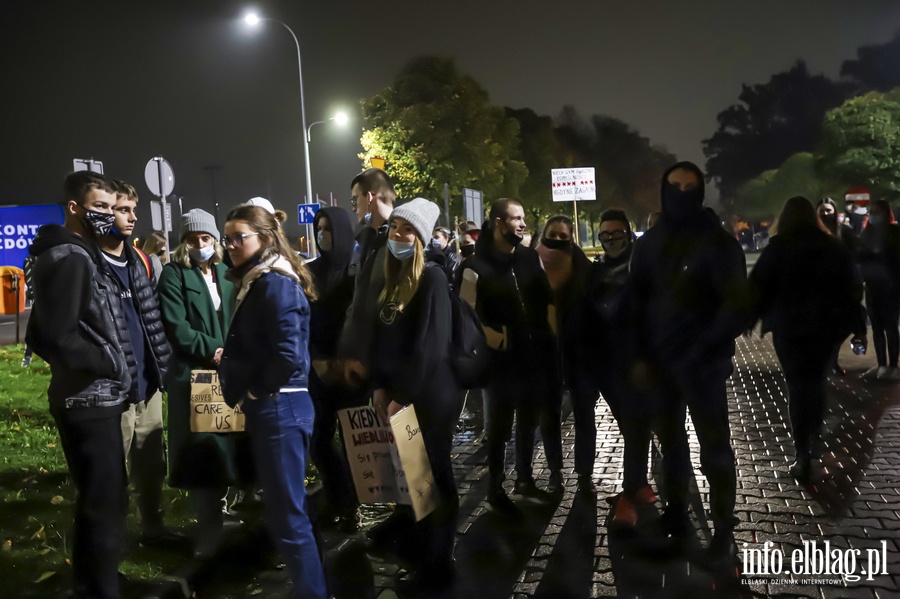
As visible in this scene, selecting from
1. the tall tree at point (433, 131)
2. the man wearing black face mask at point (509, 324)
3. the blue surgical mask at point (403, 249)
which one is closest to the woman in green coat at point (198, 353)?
the blue surgical mask at point (403, 249)

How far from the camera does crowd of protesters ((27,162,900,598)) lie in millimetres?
3734

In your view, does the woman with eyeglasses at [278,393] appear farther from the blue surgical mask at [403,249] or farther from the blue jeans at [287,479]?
the blue surgical mask at [403,249]

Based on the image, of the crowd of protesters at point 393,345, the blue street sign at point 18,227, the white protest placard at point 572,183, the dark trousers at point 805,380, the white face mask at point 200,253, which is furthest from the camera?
the white protest placard at point 572,183

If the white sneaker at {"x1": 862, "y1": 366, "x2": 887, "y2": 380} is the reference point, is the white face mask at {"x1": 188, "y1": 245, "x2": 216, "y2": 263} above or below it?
above

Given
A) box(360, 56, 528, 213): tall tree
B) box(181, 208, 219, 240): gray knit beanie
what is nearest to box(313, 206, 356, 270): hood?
box(181, 208, 219, 240): gray knit beanie

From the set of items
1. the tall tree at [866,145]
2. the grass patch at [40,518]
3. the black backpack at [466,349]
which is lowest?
the grass patch at [40,518]

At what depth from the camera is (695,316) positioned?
4422mm

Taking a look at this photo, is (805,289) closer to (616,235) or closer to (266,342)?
(616,235)

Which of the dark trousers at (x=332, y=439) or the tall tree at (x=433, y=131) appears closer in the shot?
the dark trousers at (x=332, y=439)

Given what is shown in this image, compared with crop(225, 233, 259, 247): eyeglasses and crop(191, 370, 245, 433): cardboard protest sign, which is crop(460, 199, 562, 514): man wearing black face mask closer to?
crop(191, 370, 245, 433): cardboard protest sign

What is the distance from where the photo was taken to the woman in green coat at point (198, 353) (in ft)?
15.4

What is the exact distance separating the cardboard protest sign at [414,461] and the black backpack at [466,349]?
1.15ft

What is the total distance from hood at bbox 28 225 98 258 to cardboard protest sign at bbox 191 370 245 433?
113 centimetres

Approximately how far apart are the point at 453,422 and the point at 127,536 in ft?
7.36
